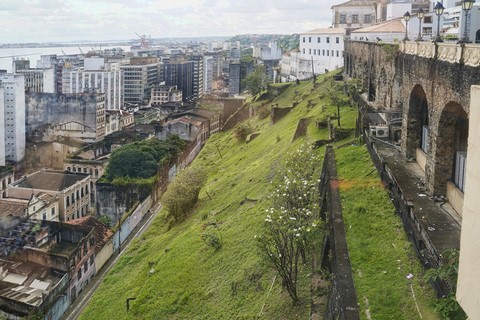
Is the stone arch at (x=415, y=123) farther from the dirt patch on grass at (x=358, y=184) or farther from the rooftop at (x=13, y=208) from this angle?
the rooftop at (x=13, y=208)

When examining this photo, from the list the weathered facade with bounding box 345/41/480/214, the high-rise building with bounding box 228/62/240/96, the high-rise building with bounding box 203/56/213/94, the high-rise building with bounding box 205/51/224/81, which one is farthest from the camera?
the high-rise building with bounding box 205/51/224/81

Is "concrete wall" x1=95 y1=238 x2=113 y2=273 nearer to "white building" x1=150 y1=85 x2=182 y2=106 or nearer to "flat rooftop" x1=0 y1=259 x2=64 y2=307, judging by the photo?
"flat rooftop" x1=0 y1=259 x2=64 y2=307

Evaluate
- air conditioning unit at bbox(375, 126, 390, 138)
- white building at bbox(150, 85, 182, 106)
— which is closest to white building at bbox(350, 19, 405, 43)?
air conditioning unit at bbox(375, 126, 390, 138)

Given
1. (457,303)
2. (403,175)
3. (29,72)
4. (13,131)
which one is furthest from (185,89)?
(457,303)

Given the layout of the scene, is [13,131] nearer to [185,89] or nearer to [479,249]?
[185,89]

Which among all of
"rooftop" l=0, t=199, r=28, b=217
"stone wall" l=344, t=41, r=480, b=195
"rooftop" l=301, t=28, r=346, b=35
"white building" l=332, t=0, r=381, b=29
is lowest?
"rooftop" l=0, t=199, r=28, b=217
